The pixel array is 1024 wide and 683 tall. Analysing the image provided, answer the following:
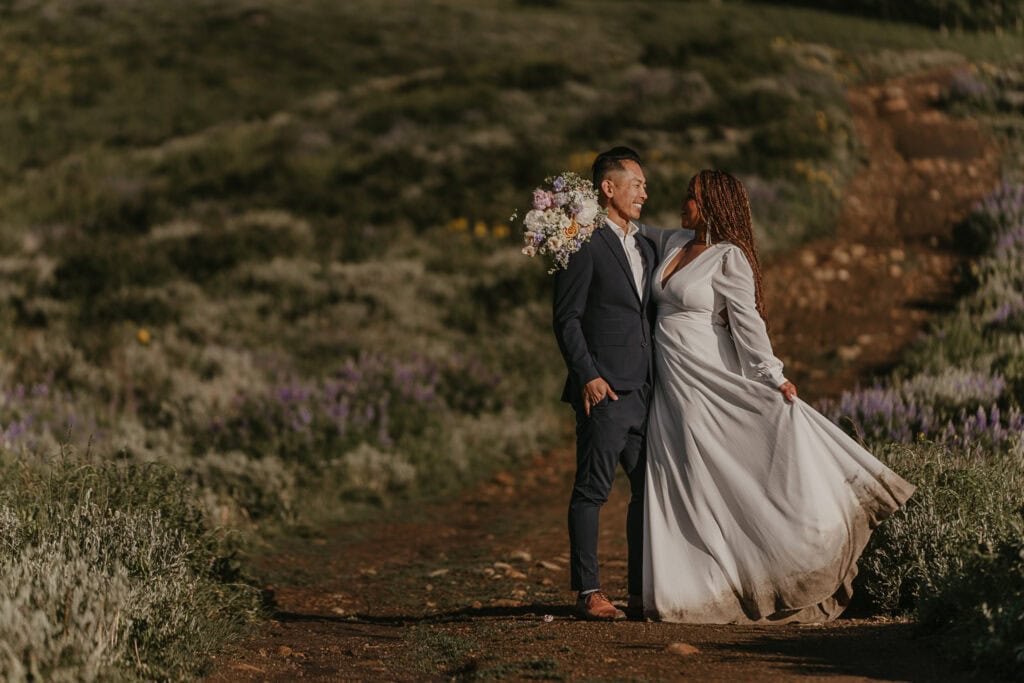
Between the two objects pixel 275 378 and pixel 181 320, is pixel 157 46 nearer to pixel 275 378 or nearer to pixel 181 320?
pixel 181 320

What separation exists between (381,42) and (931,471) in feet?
112

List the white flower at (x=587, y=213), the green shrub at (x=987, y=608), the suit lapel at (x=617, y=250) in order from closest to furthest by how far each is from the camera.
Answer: the green shrub at (x=987, y=608), the white flower at (x=587, y=213), the suit lapel at (x=617, y=250)

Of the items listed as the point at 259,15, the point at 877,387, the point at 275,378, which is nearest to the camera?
the point at 877,387

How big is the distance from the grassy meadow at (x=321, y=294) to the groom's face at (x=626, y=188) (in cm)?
211

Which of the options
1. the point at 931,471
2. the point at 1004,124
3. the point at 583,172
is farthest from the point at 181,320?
the point at 1004,124

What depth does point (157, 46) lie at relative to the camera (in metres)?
35.9

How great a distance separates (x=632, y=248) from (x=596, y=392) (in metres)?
0.89

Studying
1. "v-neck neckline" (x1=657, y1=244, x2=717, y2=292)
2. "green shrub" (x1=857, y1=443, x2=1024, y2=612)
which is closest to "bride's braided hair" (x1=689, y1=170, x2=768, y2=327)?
"v-neck neckline" (x1=657, y1=244, x2=717, y2=292)

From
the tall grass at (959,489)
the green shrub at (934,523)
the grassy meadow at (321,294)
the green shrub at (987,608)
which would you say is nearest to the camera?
the green shrub at (987,608)

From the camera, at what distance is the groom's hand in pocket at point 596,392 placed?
18.1ft

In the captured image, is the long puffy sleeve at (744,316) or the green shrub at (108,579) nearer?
the green shrub at (108,579)

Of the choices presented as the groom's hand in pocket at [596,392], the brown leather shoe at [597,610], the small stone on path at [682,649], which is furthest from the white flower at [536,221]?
the small stone on path at [682,649]

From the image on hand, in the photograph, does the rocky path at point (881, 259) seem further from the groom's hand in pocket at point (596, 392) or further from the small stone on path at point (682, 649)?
Result: the small stone on path at point (682, 649)

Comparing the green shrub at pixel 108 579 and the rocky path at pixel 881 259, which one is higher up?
the rocky path at pixel 881 259
